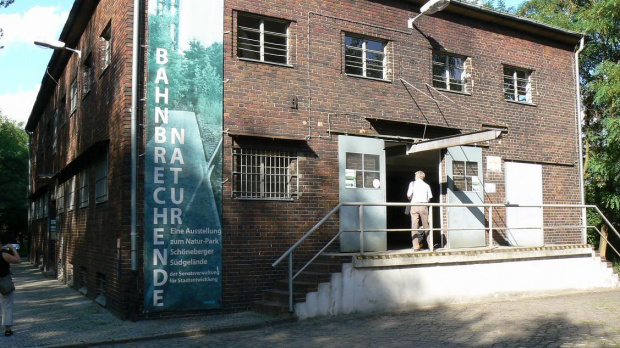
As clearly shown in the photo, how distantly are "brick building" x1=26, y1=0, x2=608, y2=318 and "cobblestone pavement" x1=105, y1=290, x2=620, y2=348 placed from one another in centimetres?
176

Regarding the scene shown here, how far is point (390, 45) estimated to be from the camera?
13.8 m

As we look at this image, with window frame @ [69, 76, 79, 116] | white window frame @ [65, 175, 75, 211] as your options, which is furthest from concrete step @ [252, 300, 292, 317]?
window frame @ [69, 76, 79, 116]

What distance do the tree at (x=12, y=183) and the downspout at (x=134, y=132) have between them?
31960 millimetres

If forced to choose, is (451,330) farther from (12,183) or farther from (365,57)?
(12,183)

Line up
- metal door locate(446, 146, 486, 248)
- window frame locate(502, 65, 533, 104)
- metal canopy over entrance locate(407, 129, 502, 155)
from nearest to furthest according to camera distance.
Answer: metal canopy over entrance locate(407, 129, 502, 155)
metal door locate(446, 146, 486, 248)
window frame locate(502, 65, 533, 104)

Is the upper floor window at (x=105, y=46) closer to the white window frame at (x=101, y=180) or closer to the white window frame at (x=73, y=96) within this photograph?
the white window frame at (x=101, y=180)

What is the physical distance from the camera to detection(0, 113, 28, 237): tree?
38.5 metres

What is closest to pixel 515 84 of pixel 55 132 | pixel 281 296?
pixel 281 296

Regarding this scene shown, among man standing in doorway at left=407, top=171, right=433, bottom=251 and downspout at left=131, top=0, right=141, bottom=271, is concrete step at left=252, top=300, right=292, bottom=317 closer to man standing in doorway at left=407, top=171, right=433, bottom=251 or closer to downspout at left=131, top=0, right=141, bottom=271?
downspout at left=131, top=0, right=141, bottom=271

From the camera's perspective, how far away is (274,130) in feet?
39.3

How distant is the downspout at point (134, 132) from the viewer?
34.2 feet

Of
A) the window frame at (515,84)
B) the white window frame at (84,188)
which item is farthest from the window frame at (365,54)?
the white window frame at (84,188)

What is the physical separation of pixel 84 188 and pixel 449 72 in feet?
31.3

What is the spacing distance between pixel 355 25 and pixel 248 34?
256 centimetres
